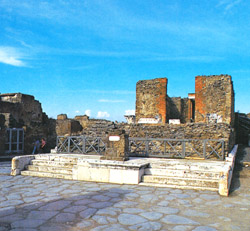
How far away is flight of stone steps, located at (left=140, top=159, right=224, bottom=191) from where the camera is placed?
5.73 meters

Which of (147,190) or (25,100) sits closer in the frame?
(147,190)

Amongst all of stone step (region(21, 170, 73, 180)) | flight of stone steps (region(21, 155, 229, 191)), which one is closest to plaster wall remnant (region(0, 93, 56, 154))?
stone step (region(21, 170, 73, 180))

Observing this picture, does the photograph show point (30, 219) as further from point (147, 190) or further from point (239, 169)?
point (239, 169)

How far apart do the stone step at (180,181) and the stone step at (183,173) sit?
22 cm

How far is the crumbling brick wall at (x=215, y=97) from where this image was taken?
15.5 m

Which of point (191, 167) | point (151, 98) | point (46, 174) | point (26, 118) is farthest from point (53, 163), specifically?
point (26, 118)

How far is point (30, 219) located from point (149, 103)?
47.6 ft

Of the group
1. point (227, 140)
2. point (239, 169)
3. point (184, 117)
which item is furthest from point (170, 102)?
point (239, 169)

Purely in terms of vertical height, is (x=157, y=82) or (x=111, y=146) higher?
(x=157, y=82)

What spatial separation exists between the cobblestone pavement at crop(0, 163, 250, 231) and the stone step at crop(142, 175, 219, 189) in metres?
0.35

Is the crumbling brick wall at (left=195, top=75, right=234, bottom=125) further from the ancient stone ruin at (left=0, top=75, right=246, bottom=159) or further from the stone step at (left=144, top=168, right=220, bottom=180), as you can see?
the stone step at (left=144, top=168, right=220, bottom=180)

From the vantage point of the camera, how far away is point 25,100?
22.0 m

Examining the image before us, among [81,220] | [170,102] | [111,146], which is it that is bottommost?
[81,220]

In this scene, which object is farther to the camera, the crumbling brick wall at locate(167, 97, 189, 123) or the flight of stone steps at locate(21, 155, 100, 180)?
the crumbling brick wall at locate(167, 97, 189, 123)
